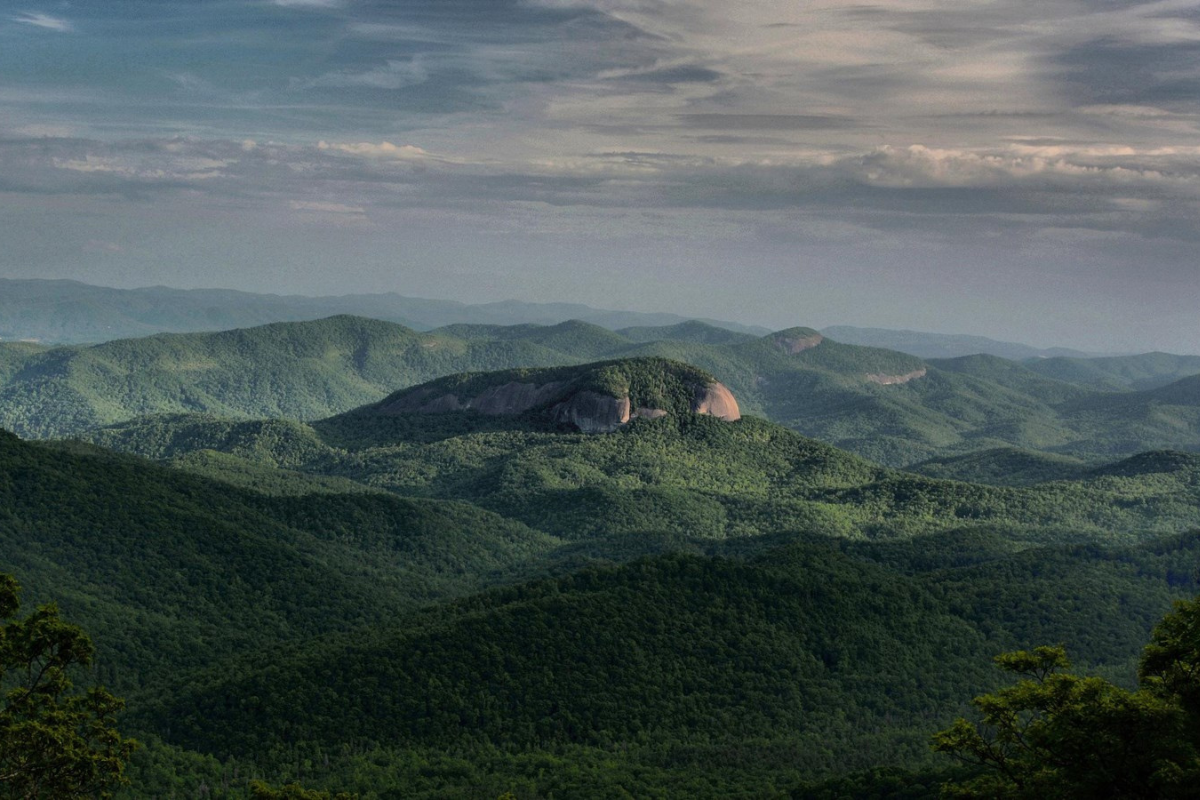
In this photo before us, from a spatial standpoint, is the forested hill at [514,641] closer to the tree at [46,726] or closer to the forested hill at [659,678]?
the forested hill at [659,678]

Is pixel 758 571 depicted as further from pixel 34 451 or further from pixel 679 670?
pixel 34 451

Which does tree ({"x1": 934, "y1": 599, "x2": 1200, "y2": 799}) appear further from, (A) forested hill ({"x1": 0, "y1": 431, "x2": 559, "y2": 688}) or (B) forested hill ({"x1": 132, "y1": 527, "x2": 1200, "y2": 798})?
(A) forested hill ({"x1": 0, "y1": 431, "x2": 559, "y2": 688})

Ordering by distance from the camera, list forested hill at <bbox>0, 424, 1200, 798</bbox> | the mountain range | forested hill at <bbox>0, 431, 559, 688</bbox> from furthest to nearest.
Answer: forested hill at <bbox>0, 431, 559, 688</bbox>, forested hill at <bbox>0, 424, 1200, 798</bbox>, the mountain range

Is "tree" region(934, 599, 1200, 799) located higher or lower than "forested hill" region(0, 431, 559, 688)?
higher

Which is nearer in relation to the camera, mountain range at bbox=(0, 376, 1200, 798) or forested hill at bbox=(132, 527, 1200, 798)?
mountain range at bbox=(0, 376, 1200, 798)


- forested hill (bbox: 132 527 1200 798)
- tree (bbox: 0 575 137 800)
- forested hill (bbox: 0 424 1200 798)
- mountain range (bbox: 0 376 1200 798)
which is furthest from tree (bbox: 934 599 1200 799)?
forested hill (bbox: 132 527 1200 798)

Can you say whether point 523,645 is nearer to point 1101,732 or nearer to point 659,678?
point 659,678

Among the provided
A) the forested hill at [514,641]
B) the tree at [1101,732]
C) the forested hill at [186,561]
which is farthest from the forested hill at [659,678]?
the tree at [1101,732]
